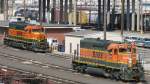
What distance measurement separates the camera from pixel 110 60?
3033cm

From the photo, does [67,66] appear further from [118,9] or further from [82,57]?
[118,9]

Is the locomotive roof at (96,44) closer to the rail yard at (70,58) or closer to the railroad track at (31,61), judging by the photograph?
the rail yard at (70,58)

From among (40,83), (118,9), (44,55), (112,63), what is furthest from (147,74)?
(118,9)

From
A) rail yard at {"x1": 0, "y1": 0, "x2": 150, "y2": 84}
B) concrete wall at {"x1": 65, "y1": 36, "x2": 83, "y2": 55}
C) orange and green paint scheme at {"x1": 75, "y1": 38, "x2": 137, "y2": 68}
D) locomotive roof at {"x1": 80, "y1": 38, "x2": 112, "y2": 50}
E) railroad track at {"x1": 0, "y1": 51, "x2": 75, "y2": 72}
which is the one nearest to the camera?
rail yard at {"x1": 0, "y1": 0, "x2": 150, "y2": 84}

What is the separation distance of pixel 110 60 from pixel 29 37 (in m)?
20.3

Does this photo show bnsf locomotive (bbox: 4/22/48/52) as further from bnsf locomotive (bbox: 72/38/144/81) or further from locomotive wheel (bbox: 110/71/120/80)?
locomotive wheel (bbox: 110/71/120/80)

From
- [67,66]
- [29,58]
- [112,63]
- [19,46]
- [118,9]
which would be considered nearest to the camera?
[112,63]

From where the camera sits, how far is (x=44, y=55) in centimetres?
4591

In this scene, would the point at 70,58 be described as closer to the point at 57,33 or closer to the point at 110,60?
the point at 110,60

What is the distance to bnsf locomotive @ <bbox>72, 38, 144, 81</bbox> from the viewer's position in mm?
28906

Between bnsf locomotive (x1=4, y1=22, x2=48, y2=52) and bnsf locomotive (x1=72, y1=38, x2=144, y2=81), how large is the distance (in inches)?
586

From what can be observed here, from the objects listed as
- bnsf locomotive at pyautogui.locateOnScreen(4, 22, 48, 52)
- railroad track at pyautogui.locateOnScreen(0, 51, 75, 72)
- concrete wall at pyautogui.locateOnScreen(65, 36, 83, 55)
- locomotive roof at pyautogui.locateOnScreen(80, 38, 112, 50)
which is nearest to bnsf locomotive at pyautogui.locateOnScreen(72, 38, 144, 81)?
locomotive roof at pyautogui.locateOnScreen(80, 38, 112, 50)

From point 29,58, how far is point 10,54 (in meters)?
4.04

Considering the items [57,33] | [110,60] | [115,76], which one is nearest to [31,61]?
[110,60]
